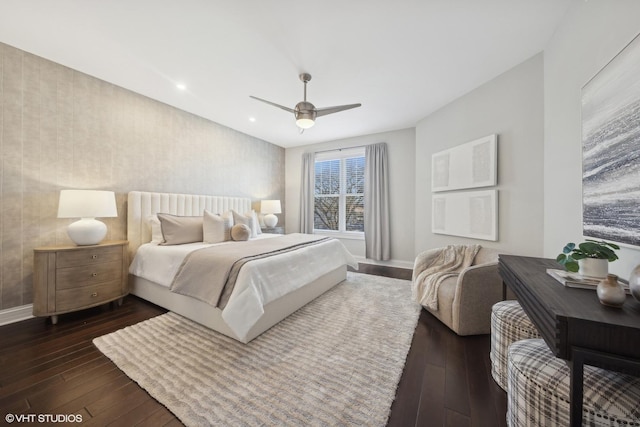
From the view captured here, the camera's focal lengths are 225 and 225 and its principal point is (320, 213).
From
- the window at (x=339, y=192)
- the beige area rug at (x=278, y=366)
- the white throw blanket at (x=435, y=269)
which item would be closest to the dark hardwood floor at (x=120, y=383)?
the beige area rug at (x=278, y=366)

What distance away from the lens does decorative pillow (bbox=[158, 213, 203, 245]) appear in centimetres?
285

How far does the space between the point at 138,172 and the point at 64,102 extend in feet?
3.14

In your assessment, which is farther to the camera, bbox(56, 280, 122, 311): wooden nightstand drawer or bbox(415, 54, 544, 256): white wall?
bbox(415, 54, 544, 256): white wall

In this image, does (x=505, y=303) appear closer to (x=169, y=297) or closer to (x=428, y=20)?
(x=428, y=20)

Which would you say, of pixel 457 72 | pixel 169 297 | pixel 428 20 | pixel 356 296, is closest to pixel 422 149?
pixel 457 72

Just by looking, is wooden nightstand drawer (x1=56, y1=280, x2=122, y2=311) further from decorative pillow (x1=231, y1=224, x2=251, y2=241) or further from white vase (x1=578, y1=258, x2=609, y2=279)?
white vase (x1=578, y1=258, x2=609, y2=279)

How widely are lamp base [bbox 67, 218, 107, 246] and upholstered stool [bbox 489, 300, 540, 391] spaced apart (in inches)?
146

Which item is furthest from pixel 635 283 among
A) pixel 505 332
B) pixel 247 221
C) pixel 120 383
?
pixel 247 221

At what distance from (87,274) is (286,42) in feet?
9.97

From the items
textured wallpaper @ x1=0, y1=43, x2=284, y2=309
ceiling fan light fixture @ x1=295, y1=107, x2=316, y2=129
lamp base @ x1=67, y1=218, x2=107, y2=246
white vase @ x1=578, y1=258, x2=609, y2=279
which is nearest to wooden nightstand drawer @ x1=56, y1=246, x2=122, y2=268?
lamp base @ x1=67, y1=218, x2=107, y2=246

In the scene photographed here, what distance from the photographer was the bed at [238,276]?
183 cm

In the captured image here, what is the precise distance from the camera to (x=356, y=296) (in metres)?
2.89

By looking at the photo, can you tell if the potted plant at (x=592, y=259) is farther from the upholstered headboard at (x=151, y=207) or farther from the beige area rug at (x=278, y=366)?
the upholstered headboard at (x=151, y=207)

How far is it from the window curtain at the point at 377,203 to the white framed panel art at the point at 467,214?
1068mm
